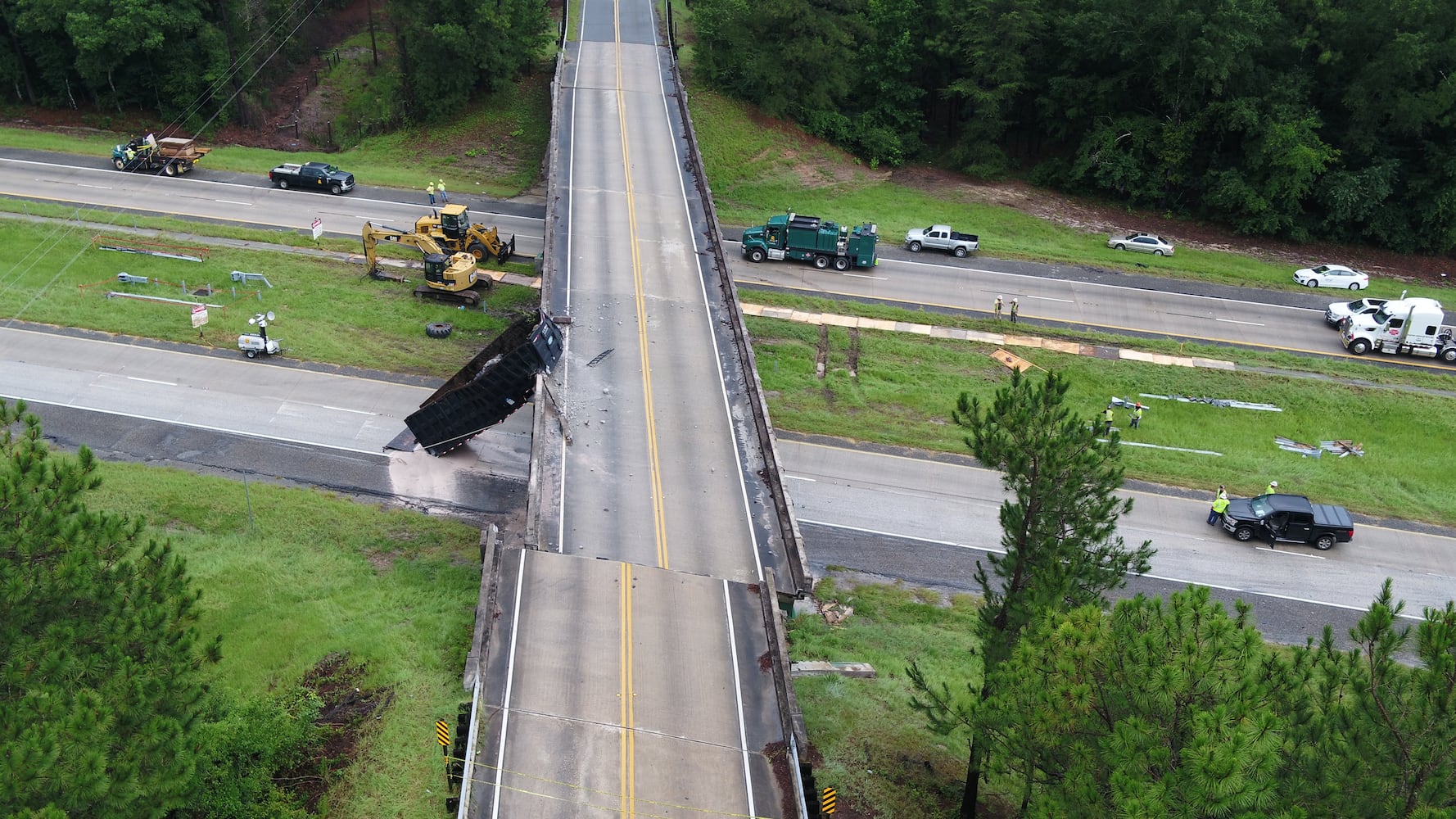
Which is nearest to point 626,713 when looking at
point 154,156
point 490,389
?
point 490,389

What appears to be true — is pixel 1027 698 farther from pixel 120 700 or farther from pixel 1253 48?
pixel 1253 48

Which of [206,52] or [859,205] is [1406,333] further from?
[206,52]

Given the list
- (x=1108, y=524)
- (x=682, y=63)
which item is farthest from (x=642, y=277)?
(x=682, y=63)

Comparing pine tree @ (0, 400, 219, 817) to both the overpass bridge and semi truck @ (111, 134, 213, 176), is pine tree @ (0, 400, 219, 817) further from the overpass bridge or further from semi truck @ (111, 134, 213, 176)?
semi truck @ (111, 134, 213, 176)

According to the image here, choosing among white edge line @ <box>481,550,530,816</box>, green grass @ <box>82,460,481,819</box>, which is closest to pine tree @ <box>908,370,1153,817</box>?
white edge line @ <box>481,550,530,816</box>

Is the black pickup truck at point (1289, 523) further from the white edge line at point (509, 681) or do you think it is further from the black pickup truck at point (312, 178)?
the black pickup truck at point (312, 178)
